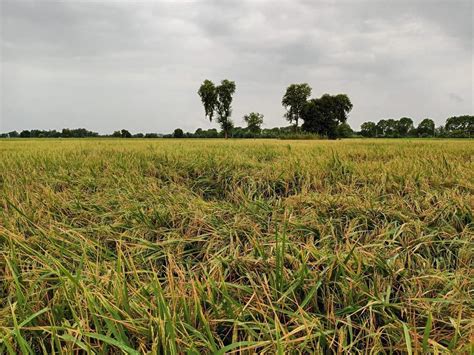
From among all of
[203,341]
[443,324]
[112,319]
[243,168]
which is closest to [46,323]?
[112,319]

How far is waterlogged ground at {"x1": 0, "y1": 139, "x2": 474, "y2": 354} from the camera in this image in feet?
2.97

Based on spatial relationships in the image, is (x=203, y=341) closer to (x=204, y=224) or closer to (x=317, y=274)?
(x=317, y=274)

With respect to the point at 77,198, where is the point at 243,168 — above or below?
above

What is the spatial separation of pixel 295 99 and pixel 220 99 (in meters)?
14.3

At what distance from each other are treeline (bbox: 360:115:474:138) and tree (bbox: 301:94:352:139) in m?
13.7

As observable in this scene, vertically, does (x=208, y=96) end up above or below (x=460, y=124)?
above

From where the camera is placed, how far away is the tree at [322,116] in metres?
43.8

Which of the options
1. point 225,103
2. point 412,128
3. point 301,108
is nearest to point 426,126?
point 412,128

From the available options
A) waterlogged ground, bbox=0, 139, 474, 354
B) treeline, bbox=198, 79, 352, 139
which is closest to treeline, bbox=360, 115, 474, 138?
treeline, bbox=198, 79, 352, 139

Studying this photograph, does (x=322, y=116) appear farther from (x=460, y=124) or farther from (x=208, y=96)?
(x=460, y=124)

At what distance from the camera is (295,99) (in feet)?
164

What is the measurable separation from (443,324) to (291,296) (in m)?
0.57

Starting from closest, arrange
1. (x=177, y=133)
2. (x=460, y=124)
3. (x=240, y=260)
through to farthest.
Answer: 1. (x=240, y=260)
2. (x=177, y=133)
3. (x=460, y=124)

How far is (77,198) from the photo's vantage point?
2.35m
